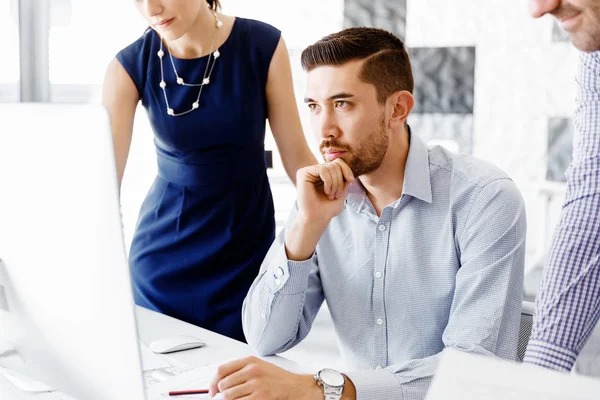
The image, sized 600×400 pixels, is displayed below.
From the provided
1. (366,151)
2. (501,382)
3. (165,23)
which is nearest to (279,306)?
(366,151)

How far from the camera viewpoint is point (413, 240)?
4.96ft

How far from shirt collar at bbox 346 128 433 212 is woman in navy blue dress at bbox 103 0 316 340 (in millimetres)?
403

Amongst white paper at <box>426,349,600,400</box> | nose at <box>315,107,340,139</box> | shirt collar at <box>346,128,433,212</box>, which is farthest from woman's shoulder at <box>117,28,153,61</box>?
white paper at <box>426,349,600,400</box>

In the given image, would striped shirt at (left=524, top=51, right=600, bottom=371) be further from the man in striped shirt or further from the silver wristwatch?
the silver wristwatch

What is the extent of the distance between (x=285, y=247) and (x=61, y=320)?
67cm

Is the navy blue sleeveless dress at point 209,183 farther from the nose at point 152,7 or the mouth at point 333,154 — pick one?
the mouth at point 333,154

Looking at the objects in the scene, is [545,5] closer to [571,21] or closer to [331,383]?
[571,21]

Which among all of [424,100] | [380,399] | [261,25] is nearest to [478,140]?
[424,100]

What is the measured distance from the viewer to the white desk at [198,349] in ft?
4.81

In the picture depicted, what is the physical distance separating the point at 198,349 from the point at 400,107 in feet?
2.26

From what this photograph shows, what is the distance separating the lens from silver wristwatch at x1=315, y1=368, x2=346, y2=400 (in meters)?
1.21

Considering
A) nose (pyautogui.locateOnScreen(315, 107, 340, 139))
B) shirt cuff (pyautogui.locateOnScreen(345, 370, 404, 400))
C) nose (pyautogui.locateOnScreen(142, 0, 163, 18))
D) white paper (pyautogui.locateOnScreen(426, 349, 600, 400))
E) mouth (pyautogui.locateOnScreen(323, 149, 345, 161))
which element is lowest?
shirt cuff (pyautogui.locateOnScreen(345, 370, 404, 400))

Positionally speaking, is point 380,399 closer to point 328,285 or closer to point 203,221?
point 328,285

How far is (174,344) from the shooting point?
5.04 feet
